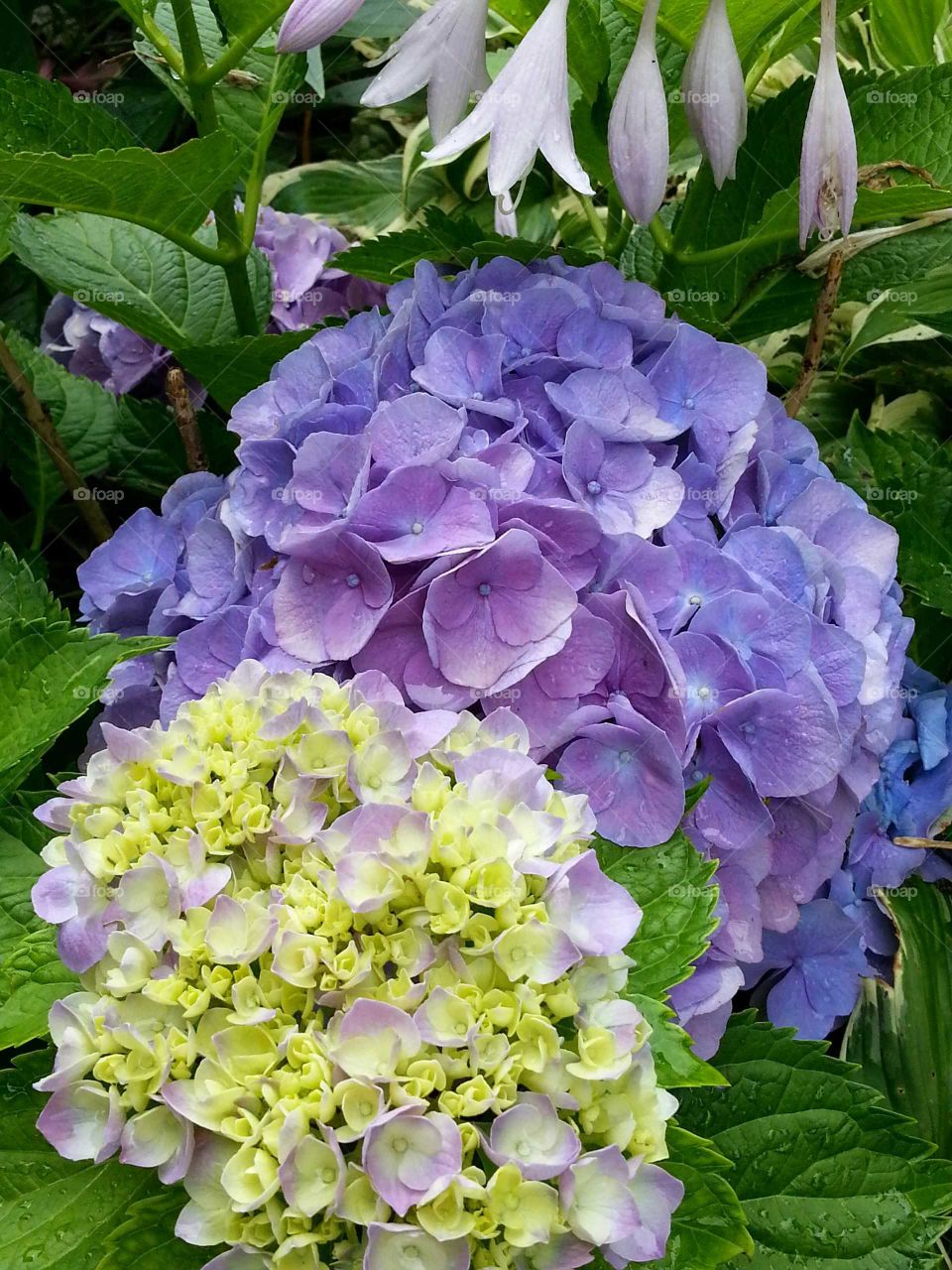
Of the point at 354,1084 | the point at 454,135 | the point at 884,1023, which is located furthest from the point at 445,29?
the point at 884,1023

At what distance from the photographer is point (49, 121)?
952 millimetres

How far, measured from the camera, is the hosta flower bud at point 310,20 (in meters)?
0.78

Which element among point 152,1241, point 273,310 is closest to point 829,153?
point 273,310

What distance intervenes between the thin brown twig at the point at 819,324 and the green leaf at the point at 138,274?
0.51 metres

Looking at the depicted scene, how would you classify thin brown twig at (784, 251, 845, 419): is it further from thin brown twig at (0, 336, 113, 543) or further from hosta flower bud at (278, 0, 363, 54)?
thin brown twig at (0, 336, 113, 543)

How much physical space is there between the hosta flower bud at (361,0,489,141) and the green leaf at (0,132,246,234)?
13cm

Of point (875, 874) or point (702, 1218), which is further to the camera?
point (875, 874)

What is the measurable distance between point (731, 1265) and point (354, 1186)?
0.40 meters

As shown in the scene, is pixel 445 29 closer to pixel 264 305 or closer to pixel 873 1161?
pixel 264 305

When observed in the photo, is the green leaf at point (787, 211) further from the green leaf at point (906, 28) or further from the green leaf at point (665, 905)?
the green leaf at point (665, 905)

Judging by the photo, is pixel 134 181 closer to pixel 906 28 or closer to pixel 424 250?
pixel 424 250

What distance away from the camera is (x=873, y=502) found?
1.14 meters

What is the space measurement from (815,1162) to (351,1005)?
0.42 meters

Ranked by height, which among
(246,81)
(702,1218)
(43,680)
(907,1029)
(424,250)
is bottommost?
(907,1029)
